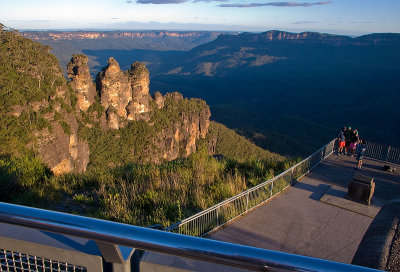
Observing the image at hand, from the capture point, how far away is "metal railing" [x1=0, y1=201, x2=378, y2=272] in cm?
148

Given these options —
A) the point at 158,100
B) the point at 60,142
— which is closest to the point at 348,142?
the point at 60,142

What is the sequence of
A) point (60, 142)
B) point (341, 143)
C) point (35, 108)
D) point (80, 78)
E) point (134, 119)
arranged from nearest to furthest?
point (341, 143) < point (35, 108) < point (60, 142) < point (80, 78) < point (134, 119)

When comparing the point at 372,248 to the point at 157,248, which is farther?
the point at 372,248

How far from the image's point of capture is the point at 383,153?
608 inches

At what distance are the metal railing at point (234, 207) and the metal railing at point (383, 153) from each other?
20.5 feet

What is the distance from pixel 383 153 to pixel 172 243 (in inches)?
665

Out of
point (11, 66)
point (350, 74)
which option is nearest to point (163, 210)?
point (11, 66)

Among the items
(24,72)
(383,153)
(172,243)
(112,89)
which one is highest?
(172,243)

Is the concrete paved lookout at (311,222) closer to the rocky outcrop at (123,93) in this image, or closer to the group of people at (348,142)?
the group of people at (348,142)

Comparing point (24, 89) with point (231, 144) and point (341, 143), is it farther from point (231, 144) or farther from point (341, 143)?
point (231, 144)

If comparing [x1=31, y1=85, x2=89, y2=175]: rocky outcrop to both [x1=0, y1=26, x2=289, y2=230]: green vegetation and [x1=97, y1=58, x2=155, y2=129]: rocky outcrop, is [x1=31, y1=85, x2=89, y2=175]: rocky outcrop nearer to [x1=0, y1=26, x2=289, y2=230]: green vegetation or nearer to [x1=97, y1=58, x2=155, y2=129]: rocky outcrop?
[x1=0, y1=26, x2=289, y2=230]: green vegetation

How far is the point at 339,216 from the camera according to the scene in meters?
8.12

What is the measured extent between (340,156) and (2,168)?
13847 millimetres

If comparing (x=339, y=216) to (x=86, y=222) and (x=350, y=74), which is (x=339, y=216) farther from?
(x=350, y=74)
